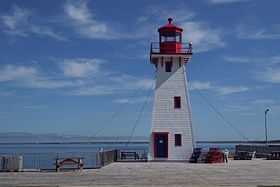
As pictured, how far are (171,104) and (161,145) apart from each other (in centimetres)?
294

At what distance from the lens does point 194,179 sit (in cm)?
1873

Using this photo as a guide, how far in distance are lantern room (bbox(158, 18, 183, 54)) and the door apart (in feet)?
19.6

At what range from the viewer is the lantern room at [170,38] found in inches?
1319

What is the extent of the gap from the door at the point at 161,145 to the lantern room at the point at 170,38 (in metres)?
5.99

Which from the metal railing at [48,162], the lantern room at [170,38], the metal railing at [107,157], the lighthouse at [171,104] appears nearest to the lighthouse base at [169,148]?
the lighthouse at [171,104]

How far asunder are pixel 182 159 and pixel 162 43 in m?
8.32

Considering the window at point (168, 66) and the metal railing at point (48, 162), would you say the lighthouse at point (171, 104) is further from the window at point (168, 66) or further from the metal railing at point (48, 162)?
the metal railing at point (48, 162)

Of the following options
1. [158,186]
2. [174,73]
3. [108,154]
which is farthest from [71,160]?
[174,73]

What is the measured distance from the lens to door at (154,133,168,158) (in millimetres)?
32812

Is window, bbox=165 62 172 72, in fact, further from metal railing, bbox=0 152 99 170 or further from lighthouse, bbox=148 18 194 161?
metal railing, bbox=0 152 99 170

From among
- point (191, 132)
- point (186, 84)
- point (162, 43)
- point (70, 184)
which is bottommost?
point (70, 184)

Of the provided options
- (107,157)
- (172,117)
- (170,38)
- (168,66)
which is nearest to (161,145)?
(172,117)

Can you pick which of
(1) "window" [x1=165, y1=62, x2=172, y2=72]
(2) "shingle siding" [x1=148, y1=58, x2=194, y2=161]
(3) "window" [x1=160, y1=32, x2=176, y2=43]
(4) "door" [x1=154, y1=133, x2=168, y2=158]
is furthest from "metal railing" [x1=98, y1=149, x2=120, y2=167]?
(3) "window" [x1=160, y1=32, x2=176, y2=43]

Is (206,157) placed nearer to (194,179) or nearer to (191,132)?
(191,132)
